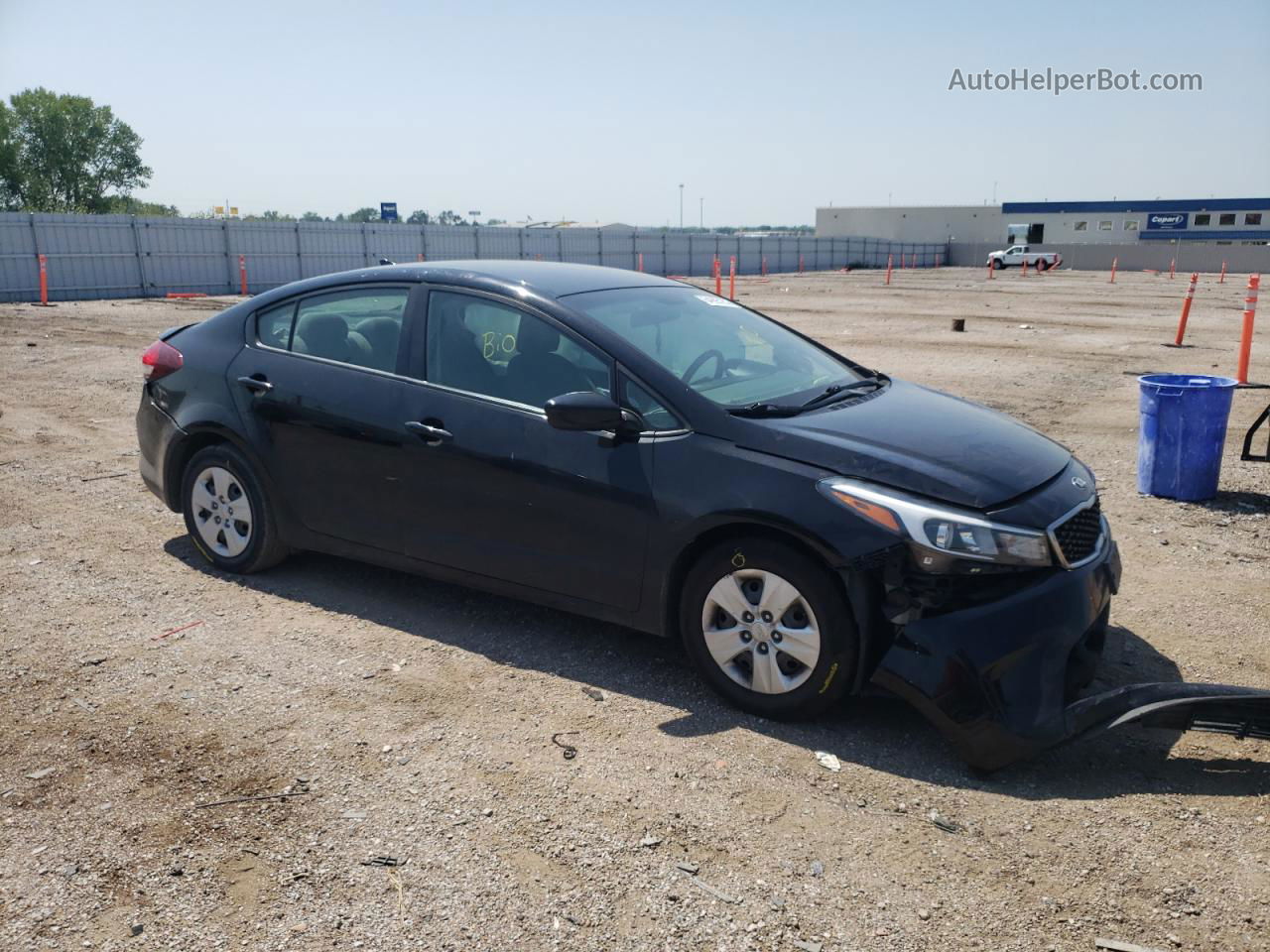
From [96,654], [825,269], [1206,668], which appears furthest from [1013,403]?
[825,269]

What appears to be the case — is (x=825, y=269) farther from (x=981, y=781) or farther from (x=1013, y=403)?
(x=981, y=781)

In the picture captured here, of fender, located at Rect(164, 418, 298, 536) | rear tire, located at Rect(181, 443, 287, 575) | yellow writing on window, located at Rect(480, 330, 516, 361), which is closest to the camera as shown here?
yellow writing on window, located at Rect(480, 330, 516, 361)

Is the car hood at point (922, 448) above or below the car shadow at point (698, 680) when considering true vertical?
above

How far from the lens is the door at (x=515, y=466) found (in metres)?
4.18

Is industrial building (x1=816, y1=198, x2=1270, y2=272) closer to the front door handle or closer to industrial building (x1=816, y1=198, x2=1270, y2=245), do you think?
industrial building (x1=816, y1=198, x2=1270, y2=245)

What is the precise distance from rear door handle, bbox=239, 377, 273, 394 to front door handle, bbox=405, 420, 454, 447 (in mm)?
990

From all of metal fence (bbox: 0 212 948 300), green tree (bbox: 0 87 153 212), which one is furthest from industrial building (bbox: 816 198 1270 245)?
green tree (bbox: 0 87 153 212)

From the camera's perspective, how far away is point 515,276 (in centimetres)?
486

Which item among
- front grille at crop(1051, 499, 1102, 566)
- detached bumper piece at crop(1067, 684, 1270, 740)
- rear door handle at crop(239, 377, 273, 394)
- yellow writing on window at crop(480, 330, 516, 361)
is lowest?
detached bumper piece at crop(1067, 684, 1270, 740)

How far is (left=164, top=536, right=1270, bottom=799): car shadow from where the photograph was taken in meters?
3.56

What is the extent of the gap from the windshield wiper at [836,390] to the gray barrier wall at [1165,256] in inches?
2552

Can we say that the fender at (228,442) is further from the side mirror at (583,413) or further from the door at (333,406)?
the side mirror at (583,413)

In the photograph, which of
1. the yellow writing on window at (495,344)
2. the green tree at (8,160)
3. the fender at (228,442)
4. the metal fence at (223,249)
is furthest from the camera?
the green tree at (8,160)

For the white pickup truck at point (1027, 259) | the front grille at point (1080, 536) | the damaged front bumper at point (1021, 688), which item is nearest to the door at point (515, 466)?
the damaged front bumper at point (1021, 688)
